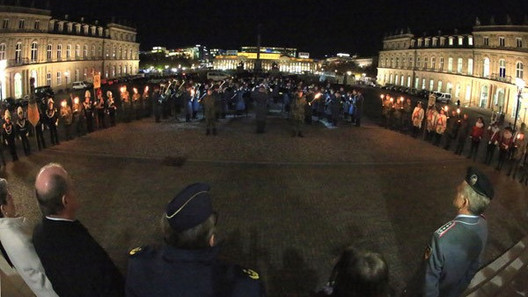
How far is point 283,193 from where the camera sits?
44.7ft

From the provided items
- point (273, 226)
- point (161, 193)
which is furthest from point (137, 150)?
point (273, 226)

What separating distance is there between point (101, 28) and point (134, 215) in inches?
3204

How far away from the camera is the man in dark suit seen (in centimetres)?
358

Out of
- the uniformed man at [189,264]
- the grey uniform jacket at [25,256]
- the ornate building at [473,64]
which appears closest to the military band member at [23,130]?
the grey uniform jacket at [25,256]

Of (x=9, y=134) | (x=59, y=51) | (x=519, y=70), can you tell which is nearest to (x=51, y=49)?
(x=59, y=51)

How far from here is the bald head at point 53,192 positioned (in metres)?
3.78

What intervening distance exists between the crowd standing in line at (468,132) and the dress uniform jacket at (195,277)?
626 inches

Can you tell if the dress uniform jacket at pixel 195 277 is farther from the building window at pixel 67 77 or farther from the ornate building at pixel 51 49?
the building window at pixel 67 77

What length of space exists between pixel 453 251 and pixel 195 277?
263 centimetres

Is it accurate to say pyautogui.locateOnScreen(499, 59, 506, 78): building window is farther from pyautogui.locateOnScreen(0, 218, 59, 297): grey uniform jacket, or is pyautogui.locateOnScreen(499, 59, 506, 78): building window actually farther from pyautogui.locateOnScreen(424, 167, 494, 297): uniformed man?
pyautogui.locateOnScreen(0, 218, 59, 297): grey uniform jacket

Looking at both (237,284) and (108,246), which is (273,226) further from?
(237,284)

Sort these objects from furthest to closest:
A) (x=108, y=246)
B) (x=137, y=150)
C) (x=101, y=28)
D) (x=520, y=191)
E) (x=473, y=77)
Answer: (x=101, y=28)
(x=473, y=77)
(x=137, y=150)
(x=520, y=191)
(x=108, y=246)

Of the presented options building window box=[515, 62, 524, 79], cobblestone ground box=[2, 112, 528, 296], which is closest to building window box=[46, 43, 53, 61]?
cobblestone ground box=[2, 112, 528, 296]

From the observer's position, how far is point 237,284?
299 cm
